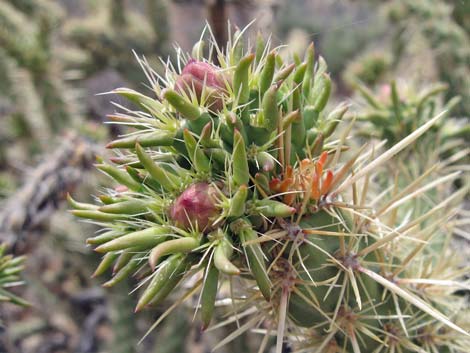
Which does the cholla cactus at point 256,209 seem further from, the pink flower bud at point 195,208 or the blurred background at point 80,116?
the blurred background at point 80,116

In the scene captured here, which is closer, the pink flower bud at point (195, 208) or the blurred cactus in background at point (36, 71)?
the pink flower bud at point (195, 208)

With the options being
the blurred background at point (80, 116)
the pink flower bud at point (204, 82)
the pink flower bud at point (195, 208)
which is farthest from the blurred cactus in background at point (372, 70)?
the pink flower bud at point (195, 208)

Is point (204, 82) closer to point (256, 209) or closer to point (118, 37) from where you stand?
point (256, 209)

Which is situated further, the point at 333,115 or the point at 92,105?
the point at 92,105

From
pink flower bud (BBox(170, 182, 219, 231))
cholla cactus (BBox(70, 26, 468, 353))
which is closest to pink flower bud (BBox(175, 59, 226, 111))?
cholla cactus (BBox(70, 26, 468, 353))

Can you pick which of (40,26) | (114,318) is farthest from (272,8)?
(114,318)

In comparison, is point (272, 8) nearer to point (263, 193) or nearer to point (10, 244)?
point (10, 244)
